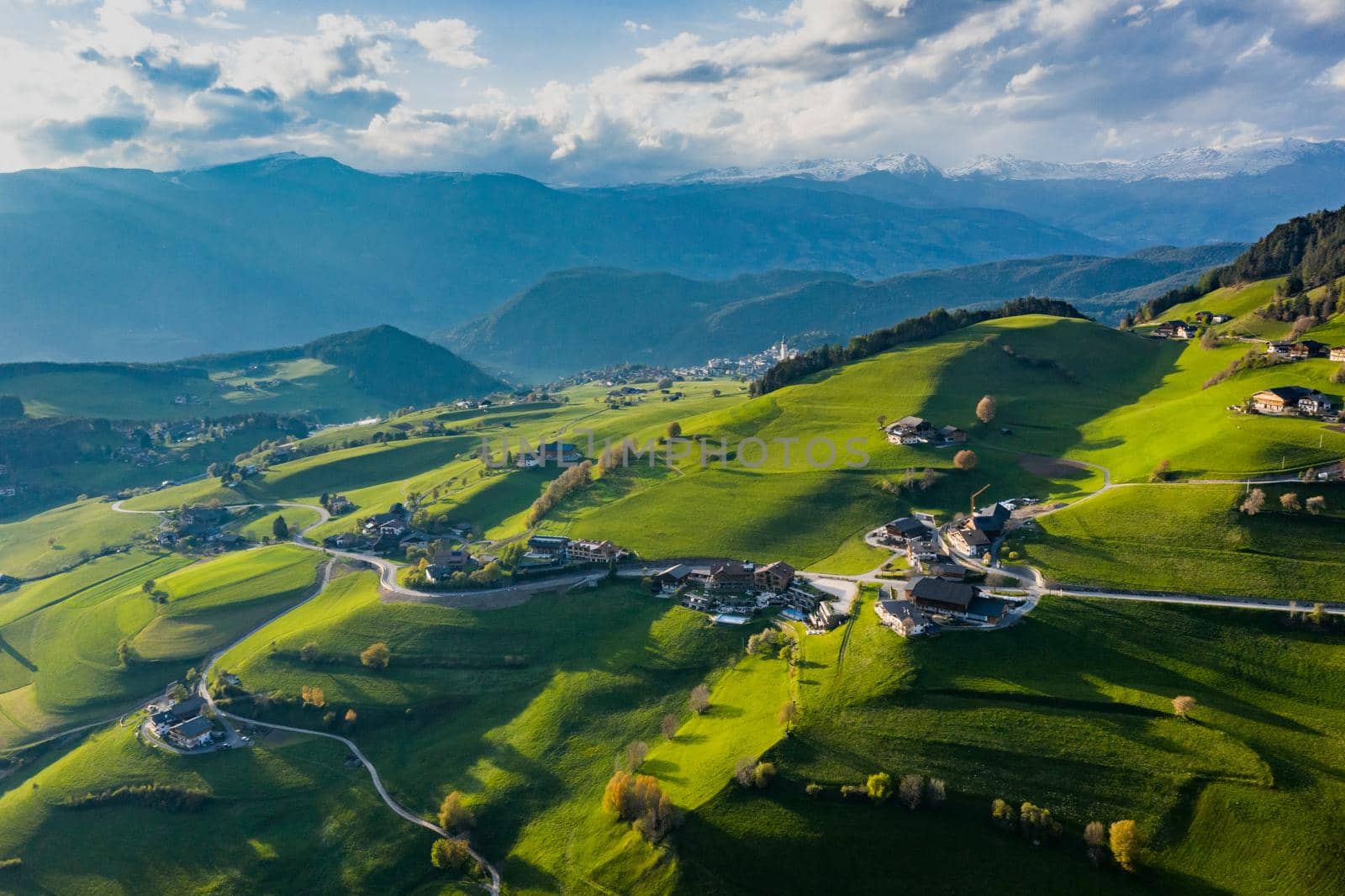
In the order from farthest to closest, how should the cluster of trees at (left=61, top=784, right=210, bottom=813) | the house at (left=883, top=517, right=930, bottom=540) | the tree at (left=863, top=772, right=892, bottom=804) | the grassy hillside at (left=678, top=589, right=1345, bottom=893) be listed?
the house at (left=883, top=517, right=930, bottom=540) → the cluster of trees at (left=61, top=784, right=210, bottom=813) → the tree at (left=863, top=772, right=892, bottom=804) → the grassy hillside at (left=678, top=589, right=1345, bottom=893)

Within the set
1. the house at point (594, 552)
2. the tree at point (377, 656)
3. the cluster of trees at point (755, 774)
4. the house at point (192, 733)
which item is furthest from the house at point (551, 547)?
the cluster of trees at point (755, 774)

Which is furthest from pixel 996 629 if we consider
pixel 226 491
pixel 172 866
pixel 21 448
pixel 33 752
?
pixel 21 448

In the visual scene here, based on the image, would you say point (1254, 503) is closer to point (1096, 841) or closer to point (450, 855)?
point (1096, 841)

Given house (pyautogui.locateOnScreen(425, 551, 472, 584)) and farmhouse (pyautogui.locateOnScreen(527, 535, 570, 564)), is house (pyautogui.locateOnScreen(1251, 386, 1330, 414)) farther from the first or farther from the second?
house (pyautogui.locateOnScreen(425, 551, 472, 584))

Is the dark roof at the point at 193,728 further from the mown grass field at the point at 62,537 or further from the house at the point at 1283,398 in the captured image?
the house at the point at 1283,398

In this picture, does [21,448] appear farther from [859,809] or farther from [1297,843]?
[1297,843]

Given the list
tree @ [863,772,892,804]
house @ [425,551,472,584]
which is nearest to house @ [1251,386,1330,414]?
tree @ [863,772,892,804]
